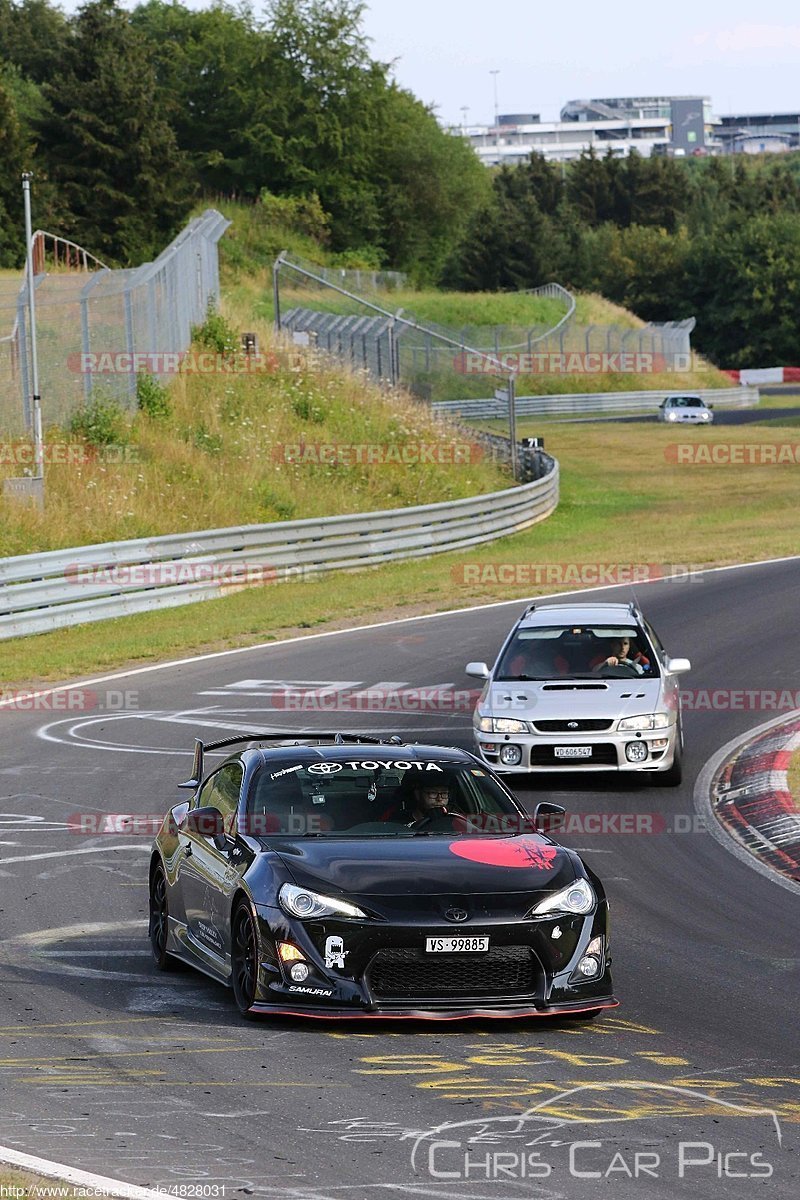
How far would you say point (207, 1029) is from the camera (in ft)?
26.9

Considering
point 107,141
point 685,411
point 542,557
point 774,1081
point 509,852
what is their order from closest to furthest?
point 774,1081 → point 509,852 → point 542,557 → point 685,411 → point 107,141

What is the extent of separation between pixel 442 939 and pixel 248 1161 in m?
2.02

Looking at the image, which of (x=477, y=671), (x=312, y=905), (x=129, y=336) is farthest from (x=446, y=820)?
(x=129, y=336)

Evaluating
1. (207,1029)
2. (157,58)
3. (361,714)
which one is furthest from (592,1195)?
(157,58)

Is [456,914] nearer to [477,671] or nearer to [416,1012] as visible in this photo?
[416,1012]

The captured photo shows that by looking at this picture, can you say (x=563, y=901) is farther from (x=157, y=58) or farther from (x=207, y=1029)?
(x=157, y=58)

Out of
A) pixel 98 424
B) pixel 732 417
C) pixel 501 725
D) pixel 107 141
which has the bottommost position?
pixel 732 417

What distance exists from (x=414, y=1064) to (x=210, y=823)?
2.22 metres

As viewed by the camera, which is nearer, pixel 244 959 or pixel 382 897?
pixel 382 897

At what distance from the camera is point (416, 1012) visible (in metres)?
7.99

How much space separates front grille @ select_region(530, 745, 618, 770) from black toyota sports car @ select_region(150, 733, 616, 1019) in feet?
18.8

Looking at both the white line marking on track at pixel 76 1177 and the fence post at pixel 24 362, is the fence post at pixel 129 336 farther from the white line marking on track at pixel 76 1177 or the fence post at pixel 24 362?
the white line marking on track at pixel 76 1177

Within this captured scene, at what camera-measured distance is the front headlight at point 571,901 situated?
8227 mm

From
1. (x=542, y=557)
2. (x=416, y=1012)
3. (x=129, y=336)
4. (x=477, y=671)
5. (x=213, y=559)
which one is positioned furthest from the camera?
(x=129, y=336)
